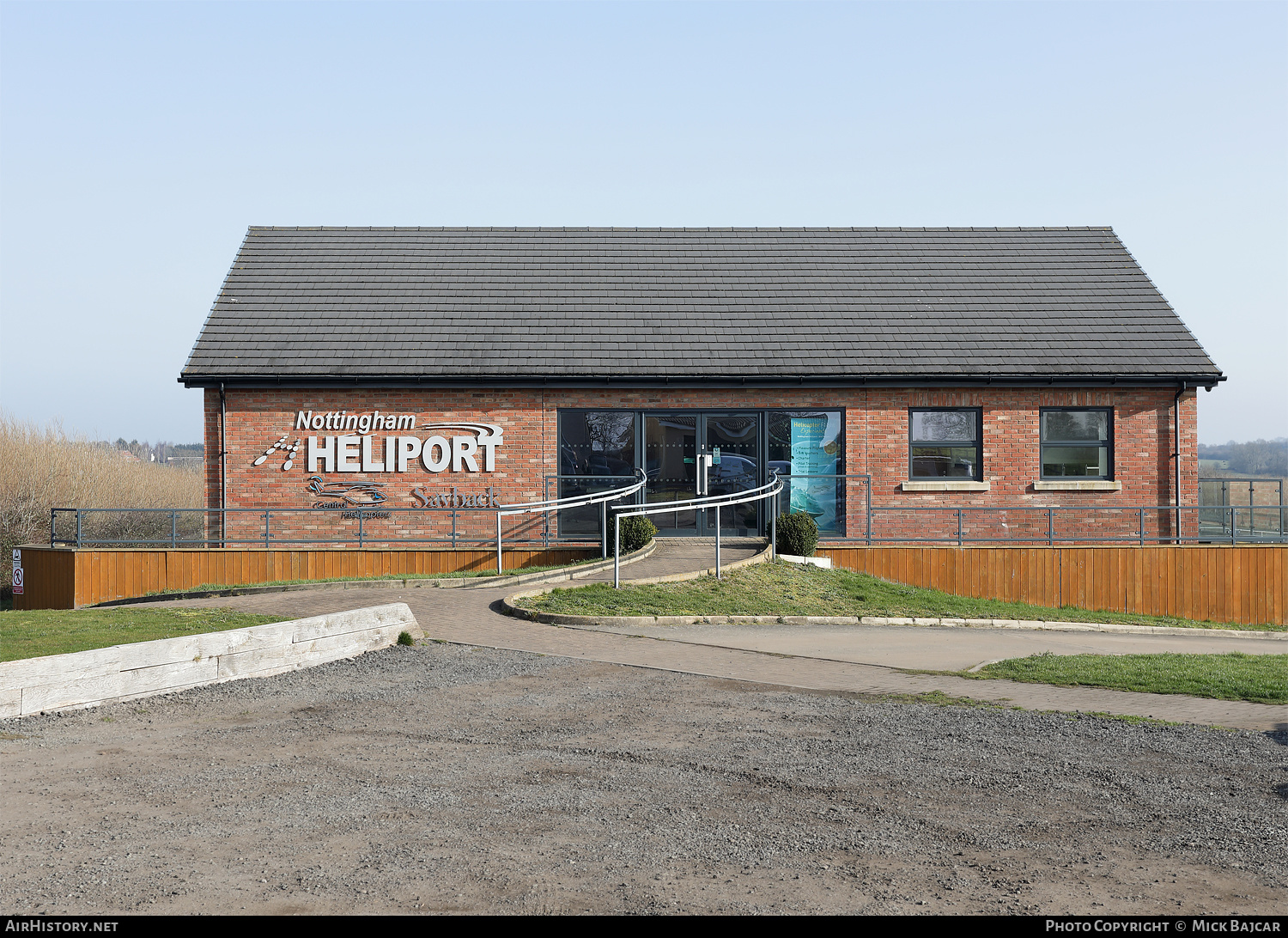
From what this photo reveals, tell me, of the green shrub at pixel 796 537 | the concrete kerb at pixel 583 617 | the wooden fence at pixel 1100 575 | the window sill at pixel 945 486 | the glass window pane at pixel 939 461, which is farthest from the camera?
the glass window pane at pixel 939 461

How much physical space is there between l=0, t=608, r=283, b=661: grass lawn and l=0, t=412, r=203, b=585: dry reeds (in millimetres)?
19439

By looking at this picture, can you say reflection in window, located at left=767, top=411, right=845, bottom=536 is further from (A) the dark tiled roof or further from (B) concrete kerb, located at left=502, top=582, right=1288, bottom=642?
(B) concrete kerb, located at left=502, top=582, right=1288, bottom=642

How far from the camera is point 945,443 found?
22469 mm

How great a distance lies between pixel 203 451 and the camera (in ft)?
72.0

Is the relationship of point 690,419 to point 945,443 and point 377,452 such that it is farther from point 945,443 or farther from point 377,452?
point 377,452

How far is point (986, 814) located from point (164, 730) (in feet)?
18.7

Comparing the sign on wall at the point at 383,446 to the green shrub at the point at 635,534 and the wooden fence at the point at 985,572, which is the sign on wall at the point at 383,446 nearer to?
the wooden fence at the point at 985,572

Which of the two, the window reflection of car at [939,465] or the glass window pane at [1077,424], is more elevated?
the glass window pane at [1077,424]

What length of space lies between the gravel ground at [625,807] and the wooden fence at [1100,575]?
11.2 meters

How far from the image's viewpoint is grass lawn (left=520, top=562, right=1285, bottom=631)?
14.3 metres

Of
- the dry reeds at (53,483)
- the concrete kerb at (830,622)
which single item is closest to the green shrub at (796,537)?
the concrete kerb at (830,622)

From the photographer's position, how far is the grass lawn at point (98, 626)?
1000 cm

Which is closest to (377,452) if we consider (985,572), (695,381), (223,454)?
(223,454)
